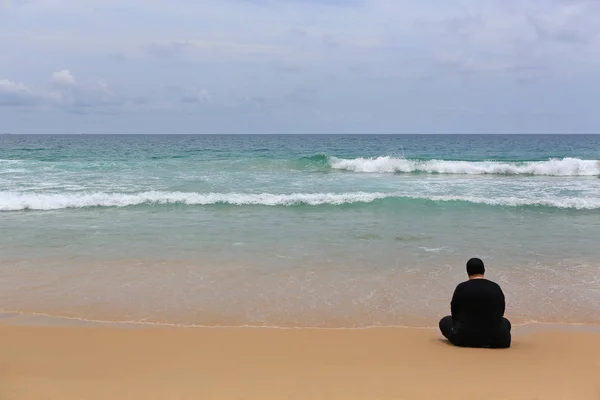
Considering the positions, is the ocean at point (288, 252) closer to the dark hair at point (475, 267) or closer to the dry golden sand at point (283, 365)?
the dry golden sand at point (283, 365)

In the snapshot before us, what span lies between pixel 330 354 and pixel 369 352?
1.20 ft

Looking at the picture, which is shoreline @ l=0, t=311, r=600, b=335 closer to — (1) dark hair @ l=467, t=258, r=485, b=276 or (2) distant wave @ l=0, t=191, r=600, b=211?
(1) dark hair @ l=467, t=258, r=485, b=276

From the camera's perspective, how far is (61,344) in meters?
4.84

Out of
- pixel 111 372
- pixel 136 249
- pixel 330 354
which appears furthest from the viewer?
pixel 136 249

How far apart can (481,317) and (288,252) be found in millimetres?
4765

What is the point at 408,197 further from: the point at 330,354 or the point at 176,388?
the point at 176,388

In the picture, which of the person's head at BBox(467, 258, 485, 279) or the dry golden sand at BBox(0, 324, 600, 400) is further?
the person's head at BBox(467, 258, 485, 279)

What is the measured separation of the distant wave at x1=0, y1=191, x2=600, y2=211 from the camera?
14922mm

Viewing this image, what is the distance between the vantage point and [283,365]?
4.24 meters

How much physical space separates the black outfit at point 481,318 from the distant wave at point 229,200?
10.3m

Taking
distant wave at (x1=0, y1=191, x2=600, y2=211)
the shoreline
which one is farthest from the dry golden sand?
distant wave at (x1=0, y1=191, x2=600, y2=211)

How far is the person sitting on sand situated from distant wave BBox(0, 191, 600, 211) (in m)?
10.3

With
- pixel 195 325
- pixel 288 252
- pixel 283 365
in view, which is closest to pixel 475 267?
pixel 283 365

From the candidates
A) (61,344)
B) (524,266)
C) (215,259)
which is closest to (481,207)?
(524,266)
